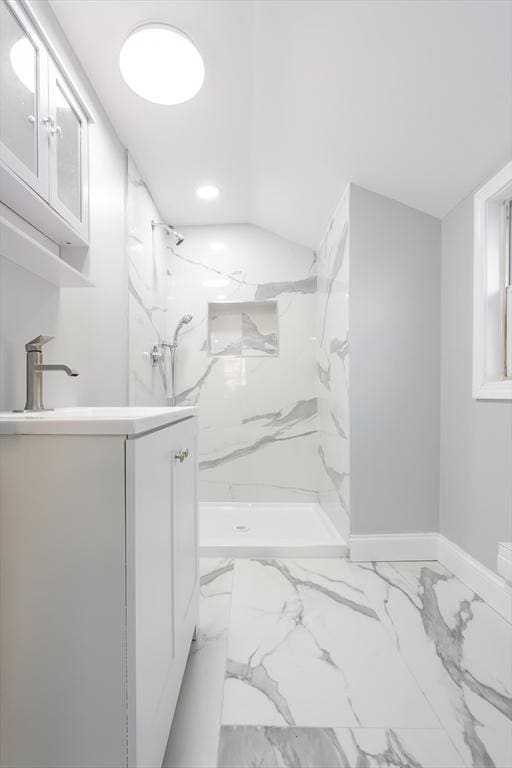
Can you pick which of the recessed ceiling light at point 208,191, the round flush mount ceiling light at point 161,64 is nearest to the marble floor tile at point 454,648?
the round flush mount ceiling light at point 161,64

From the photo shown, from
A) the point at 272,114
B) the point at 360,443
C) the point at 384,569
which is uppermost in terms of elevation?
the point at 272,114

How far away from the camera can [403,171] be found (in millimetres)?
1748

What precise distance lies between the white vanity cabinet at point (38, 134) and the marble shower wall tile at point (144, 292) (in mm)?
780

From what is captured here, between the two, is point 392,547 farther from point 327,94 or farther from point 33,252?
point 327,94

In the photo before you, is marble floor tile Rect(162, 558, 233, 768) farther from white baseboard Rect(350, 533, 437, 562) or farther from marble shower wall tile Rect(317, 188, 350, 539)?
marble shower wall tile Rect(317, 188, 350, 539)

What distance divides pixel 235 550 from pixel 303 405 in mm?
1250

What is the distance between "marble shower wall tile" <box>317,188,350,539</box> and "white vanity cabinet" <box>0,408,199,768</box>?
4.99 ft

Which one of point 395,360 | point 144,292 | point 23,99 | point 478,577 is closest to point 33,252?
point 23,99

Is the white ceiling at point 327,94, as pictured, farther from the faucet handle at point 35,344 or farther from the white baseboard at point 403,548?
the white baseboard at point 403,548

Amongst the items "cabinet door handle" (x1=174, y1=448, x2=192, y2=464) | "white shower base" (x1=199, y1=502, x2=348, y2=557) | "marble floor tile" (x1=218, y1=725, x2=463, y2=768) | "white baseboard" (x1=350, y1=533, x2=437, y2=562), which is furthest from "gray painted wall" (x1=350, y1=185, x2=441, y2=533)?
"cabinet door handle" (x1=174, y1=448, x2=192, y2=464)

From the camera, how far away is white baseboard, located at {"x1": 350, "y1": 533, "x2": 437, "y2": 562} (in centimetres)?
191

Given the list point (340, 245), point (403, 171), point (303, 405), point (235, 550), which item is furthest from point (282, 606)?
point (403, 171)

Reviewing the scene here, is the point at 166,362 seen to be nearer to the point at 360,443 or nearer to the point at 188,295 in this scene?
the point at 188,295

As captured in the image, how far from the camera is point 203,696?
1.03 metres
